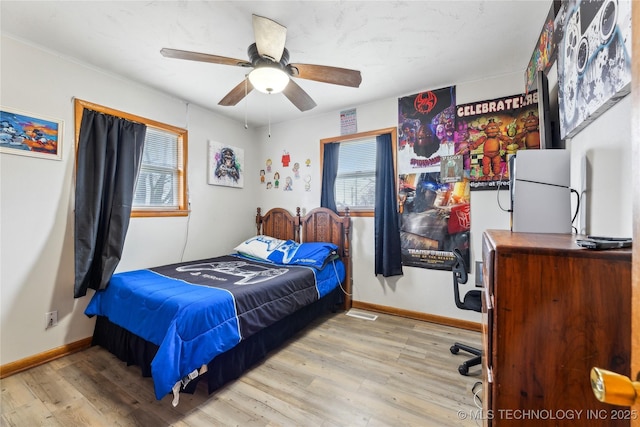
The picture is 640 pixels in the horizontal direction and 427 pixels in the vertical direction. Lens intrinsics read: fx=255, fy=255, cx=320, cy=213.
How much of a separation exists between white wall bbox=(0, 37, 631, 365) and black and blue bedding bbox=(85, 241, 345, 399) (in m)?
0.34

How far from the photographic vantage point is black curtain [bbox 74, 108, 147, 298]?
7.17 ft

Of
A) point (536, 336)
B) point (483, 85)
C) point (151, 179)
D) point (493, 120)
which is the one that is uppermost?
point (483, 85)

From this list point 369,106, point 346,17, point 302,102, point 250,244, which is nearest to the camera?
point 346,17

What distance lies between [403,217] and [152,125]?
9.61 feet

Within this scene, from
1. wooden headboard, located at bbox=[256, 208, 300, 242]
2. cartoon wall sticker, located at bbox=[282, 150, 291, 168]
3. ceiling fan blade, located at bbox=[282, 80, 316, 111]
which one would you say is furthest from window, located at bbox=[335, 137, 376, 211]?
ceiling fan blade, located at bbox=[282, 80, 316, 111]

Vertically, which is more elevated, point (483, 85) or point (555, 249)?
point (483, 85)

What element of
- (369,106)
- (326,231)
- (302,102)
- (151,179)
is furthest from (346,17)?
(151,179)

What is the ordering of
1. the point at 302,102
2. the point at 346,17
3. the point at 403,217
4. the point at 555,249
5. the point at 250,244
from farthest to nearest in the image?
the point at 250,244, the point at 403,217, the point at 302,102, the point at 346,17, the point at 555,249

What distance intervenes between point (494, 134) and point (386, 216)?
4.25 ft

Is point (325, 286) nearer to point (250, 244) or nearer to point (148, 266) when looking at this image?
point (250, 244)

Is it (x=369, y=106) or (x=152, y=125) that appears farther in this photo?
(x=369, y=106)

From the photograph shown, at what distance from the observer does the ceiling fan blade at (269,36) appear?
150cm

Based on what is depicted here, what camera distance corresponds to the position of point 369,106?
123 inches

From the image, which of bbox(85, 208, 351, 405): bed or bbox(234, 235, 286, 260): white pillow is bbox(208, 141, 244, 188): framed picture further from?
bbox(85, 208, 351, 405): bed
